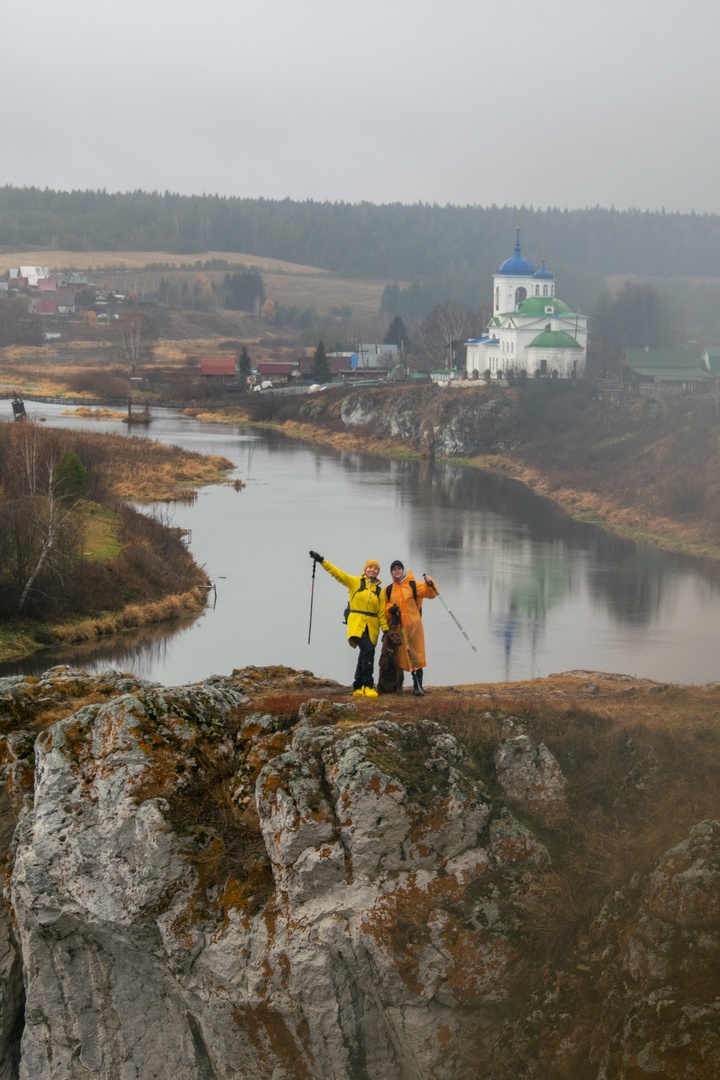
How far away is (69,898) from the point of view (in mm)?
7996

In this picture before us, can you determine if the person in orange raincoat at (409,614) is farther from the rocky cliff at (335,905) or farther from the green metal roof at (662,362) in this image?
the green metal roof at (662,362)

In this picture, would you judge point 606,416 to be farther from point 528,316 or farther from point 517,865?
point 517,865

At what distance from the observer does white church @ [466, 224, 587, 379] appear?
61531 millimetres

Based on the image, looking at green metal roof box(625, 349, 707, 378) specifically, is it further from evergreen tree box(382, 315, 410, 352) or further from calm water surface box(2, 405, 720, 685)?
evergreen tree box(382, 315, 410, 352)

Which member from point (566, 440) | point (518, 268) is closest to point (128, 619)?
point (566, 440)

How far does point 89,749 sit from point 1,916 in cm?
134

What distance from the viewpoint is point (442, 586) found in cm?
2712

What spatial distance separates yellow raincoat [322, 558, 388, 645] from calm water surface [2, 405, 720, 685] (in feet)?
28.0

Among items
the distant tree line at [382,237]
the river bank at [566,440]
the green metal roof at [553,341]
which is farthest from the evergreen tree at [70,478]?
the distant tree line at [382,237]

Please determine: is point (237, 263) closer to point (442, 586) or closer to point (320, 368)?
point (320, 368)

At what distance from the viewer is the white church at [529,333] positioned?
6153 centimetres

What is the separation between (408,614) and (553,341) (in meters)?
→ 52.8

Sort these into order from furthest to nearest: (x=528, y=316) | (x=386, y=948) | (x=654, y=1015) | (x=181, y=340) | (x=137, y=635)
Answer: (x=181, y=340), (x=528, y=316), (x=137, y=635), (x=386, y=948), (x=654, y=1015)

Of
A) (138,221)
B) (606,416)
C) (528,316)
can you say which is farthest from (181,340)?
(138,221)
